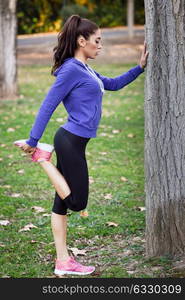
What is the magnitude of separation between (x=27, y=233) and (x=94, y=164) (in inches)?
99.0

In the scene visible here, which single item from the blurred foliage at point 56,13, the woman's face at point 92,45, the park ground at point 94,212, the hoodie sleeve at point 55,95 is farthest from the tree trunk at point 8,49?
the blurred foliage at point 56,13

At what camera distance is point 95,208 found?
19.4 ft

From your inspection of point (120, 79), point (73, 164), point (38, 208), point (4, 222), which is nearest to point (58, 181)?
point (73, 164)

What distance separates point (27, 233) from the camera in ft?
17.1

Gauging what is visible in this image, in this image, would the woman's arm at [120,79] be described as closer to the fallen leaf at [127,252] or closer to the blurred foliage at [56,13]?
the fallen leaf at [127,252]

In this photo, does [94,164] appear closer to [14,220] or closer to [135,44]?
[14,220]

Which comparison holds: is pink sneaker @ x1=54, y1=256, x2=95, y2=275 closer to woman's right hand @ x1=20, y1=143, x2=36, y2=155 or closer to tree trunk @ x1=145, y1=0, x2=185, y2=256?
tree trunk @ x1=145, y1=0, x2=185, y2=256

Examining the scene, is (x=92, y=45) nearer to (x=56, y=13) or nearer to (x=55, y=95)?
(x=55, y=95)

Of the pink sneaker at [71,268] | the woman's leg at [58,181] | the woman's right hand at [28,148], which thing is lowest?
the pink sneaker at [71,268]

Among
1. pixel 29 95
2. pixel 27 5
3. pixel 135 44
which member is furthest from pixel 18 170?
pixel 27 5

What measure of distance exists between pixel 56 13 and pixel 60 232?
1240 inches

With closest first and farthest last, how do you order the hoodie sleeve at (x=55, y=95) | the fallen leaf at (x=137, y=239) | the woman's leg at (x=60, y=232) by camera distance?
the hoodie sleeve at (x=55, y=95) < the woman's leg at (x=60, y=232) < the fallen leaf at (x=137, y=239)

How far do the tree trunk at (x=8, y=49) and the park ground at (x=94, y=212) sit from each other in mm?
2290

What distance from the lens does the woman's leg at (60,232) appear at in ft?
14.1
